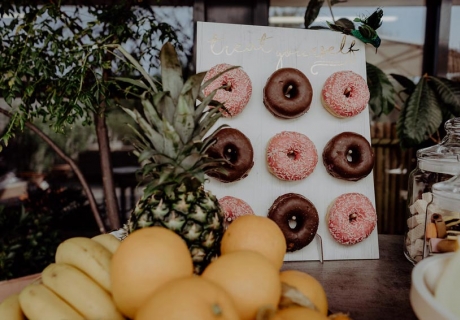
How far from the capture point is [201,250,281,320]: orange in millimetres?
694

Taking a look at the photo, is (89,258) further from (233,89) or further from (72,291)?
(233,89)

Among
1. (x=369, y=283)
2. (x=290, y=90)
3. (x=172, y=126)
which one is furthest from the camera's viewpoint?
(x=290, y=90)

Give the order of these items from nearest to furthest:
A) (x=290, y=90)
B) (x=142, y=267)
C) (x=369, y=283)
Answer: (x=142, y=267), (x=369, y=283), (x=290, y=90)

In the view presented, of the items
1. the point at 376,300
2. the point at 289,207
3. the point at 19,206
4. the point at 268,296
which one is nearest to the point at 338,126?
the point at 289,207

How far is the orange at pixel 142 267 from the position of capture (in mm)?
692

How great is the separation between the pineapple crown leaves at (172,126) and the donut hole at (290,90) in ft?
1.79

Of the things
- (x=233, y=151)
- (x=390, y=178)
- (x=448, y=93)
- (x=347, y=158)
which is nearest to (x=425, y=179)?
(x=347, y=158)

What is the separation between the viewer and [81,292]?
78 cm

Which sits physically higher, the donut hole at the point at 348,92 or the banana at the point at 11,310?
the donut hole at the point at 348,92

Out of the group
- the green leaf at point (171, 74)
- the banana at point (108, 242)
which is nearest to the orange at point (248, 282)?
the banana at point (108, 242)

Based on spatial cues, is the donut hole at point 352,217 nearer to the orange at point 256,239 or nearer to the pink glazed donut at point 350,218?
the pink glazed donut at point 350,218

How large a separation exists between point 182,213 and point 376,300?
1.95ft

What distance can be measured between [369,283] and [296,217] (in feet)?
1.10

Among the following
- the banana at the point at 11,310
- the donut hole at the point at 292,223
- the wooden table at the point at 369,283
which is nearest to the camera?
the banana at the point at 11,310
